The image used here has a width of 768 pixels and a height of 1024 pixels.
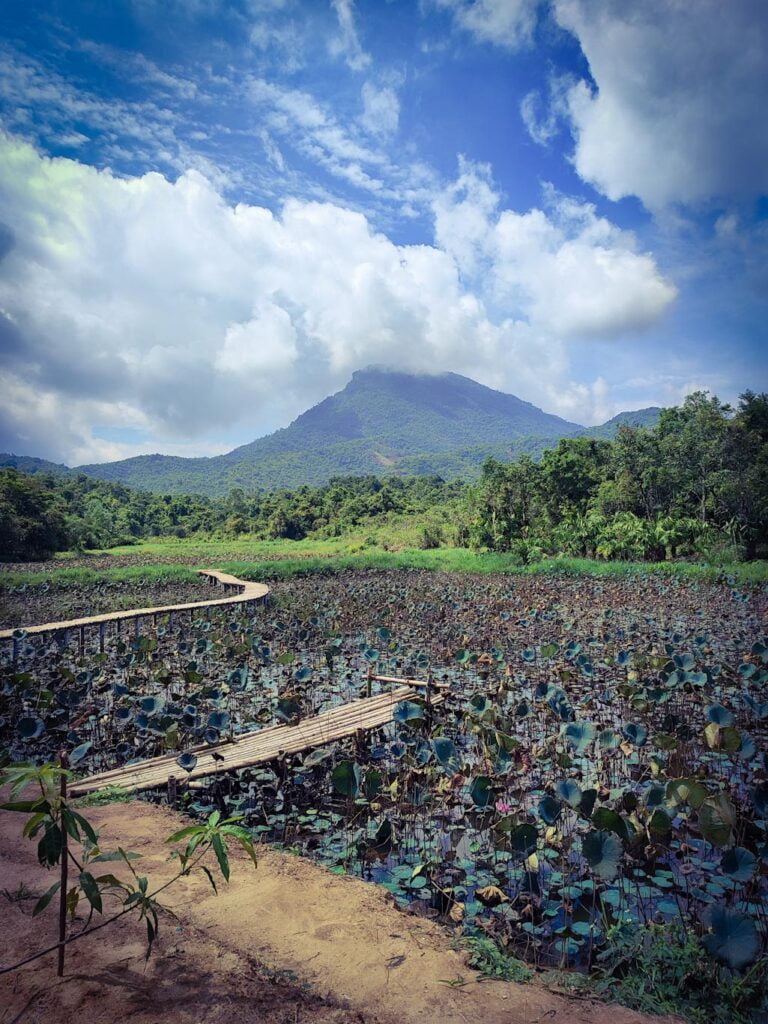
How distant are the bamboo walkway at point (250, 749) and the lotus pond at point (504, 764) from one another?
6.7 inches

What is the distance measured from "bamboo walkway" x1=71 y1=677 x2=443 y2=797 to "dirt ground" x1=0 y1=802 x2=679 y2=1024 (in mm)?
1363

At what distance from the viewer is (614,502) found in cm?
3062

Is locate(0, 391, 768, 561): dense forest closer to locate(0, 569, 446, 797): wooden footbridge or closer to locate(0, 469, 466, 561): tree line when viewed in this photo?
locate(0, 469, 466, 561): tree line

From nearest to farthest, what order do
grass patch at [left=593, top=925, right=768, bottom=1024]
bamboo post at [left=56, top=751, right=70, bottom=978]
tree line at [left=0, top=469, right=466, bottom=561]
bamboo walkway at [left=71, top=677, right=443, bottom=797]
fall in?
bamboo post at [left=56, top=751, right=70, bottom=978] < grass patch at [left=593, top=925, right=768, bottom=1024] < bamboo walkway at [left=71, top=677, right=443, bottom=797] < tree line at [left=0, top=469, right=466, bottom=561]

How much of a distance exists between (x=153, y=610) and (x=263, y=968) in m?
11.5

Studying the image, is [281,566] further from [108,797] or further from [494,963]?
[494,963]

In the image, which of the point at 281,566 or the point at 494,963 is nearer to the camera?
the point at 494,963

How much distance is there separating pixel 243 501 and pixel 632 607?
48.0 m

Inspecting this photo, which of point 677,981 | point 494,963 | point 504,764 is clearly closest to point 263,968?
point 494,963

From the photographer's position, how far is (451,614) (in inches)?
563

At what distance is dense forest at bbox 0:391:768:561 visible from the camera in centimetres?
2528

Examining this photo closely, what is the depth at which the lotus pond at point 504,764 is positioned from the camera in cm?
364

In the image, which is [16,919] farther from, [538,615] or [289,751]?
[538,615]

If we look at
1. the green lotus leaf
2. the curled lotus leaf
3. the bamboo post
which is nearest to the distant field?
the curled lotus leaf
